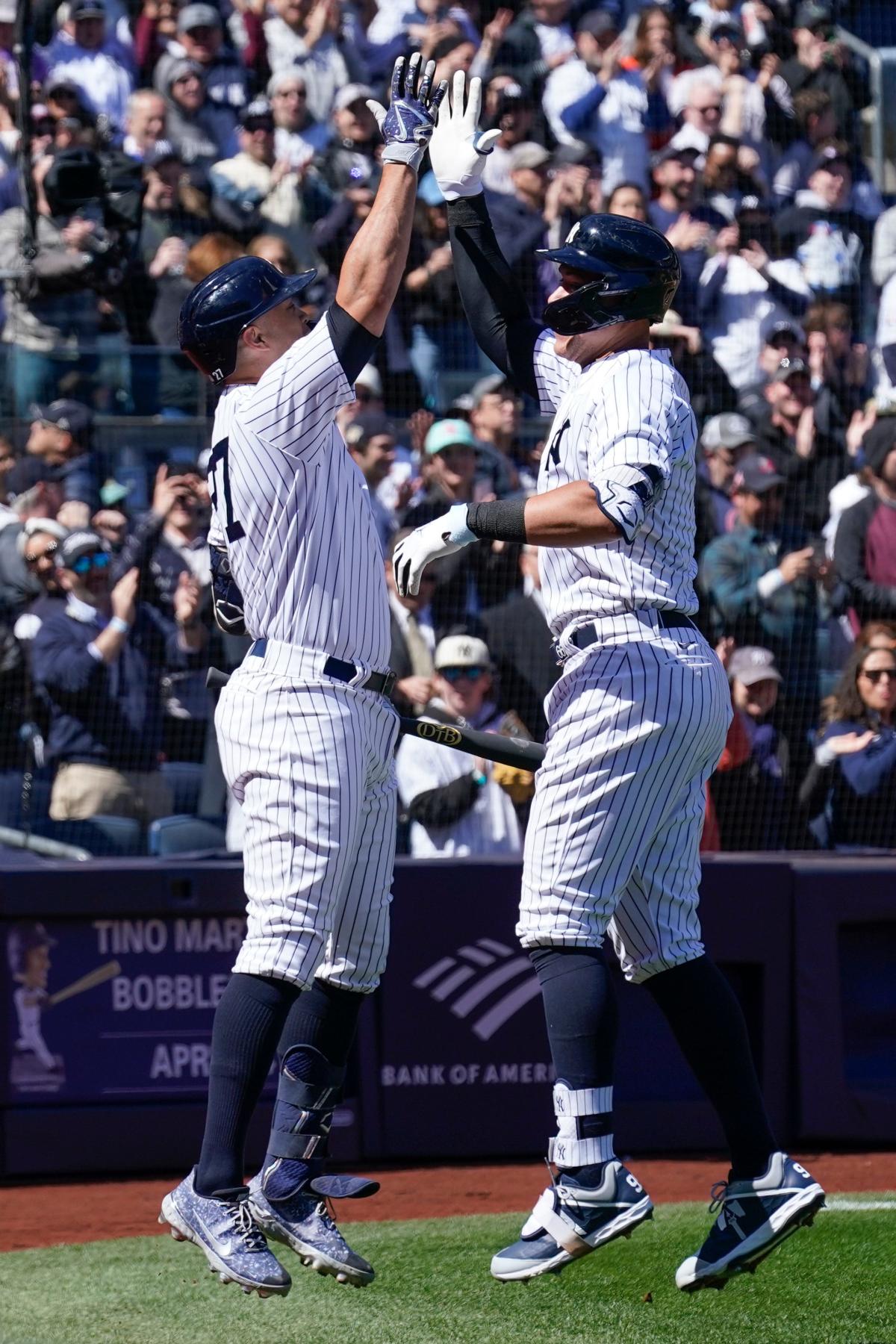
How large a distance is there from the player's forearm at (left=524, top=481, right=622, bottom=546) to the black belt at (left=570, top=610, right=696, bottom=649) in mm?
287

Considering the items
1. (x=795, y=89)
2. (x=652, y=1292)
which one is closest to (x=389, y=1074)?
(x=652, y=1292)

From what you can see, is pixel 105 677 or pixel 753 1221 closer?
pixel 753 1221

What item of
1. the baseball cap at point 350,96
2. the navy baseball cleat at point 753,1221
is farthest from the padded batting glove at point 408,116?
the baseball cap at point 350,96

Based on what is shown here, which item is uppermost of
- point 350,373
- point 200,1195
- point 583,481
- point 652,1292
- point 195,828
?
point 350,373

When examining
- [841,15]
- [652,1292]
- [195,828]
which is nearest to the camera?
[652,1292]

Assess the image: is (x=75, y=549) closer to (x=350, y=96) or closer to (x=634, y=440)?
(x=350, y=96)

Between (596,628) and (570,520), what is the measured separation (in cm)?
35

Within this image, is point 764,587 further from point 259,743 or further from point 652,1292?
point 259,743

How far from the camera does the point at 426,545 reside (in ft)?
12.0

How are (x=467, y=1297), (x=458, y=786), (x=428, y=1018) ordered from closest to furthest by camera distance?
1. (x=467, y=1297)
2. (x=428, y=1018)
3. (x=458, y=786)

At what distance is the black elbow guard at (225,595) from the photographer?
4051mm

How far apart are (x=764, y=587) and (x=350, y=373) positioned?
4284 millimetres

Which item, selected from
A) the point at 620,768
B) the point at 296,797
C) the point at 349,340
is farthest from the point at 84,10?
the point at 620,768

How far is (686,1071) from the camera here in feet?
21.2
